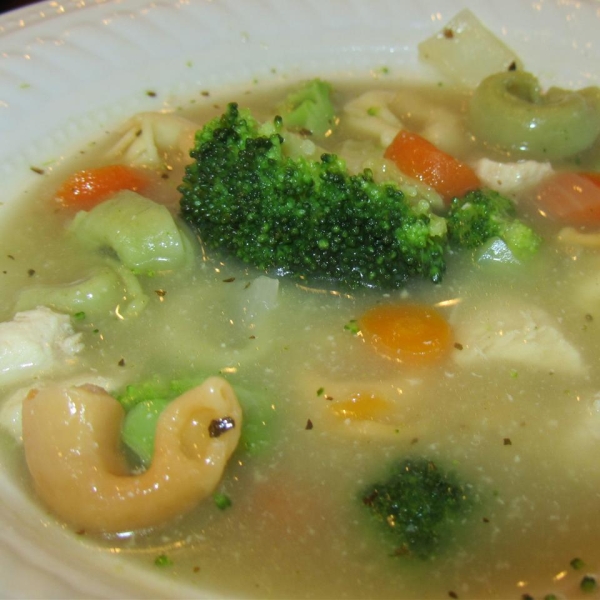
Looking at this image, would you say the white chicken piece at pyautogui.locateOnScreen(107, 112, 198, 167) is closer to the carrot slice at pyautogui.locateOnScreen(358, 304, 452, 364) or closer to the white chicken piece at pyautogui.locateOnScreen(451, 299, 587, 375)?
the carrot slice at pyautogui.locateOnScreen(358, 304, 452, 364)

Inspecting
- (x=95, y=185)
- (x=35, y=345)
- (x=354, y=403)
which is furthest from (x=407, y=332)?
(x=95, y=185)

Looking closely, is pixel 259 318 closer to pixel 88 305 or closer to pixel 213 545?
pixel 88 305

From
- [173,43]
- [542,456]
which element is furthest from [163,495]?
[173,43]

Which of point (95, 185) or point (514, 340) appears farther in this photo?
point (95, 185)

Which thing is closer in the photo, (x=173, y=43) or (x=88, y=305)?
(x=88, y=305)

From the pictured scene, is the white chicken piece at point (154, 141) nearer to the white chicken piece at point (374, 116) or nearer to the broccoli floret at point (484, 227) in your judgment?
the white chicken piece at point (374, 116)

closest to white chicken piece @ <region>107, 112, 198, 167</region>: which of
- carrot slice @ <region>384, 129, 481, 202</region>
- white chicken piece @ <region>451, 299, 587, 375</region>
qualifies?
carrot slice @ <region>384, 129, 481, 202</region>

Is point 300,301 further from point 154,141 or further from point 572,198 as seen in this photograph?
point 572,198
